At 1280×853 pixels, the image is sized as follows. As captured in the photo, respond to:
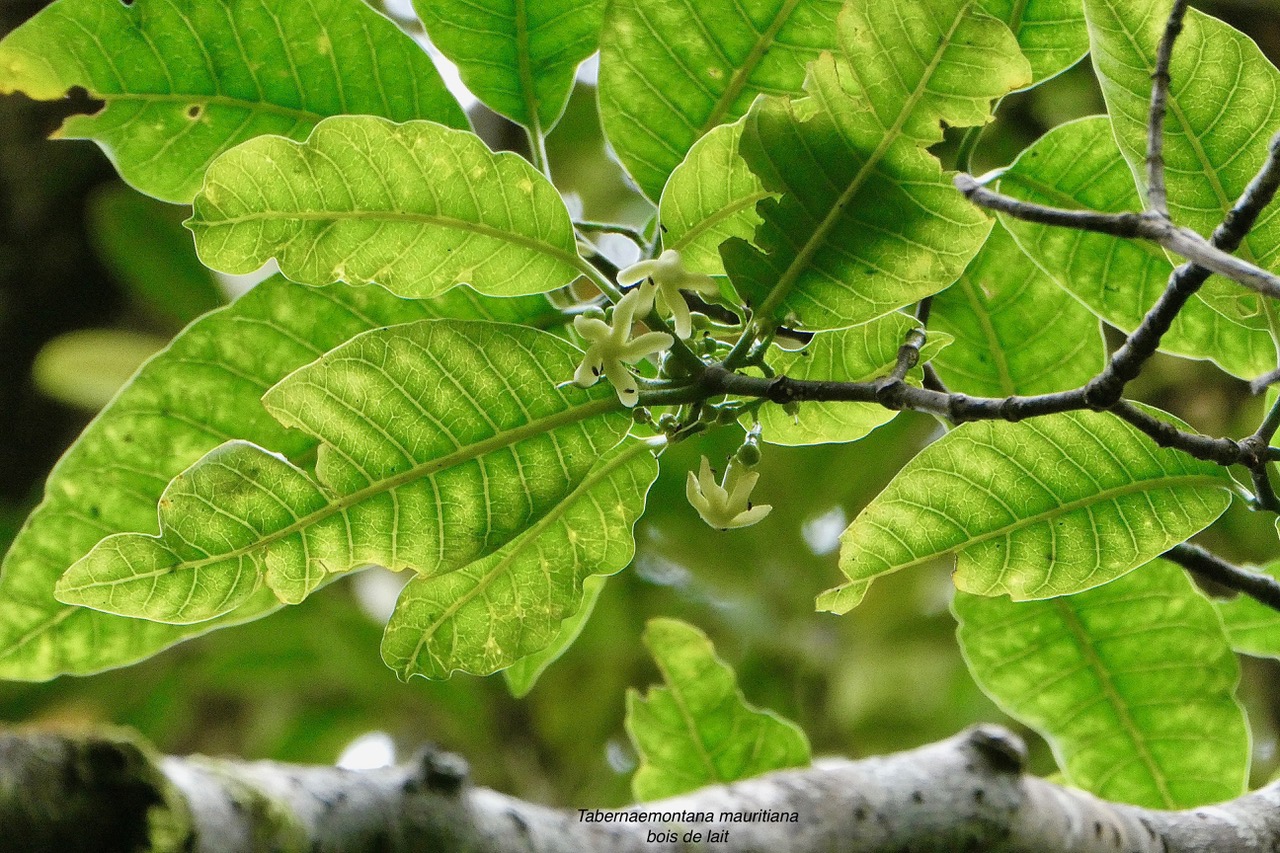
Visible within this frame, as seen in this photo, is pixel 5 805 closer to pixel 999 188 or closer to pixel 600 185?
pixel 999 188

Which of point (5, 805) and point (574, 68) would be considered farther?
point (574, 68)

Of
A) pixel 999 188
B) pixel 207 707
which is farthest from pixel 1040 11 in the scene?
pixel 207 707

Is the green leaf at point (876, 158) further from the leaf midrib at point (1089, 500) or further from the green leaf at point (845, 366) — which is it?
the leaf midrib at point (1089, 500)

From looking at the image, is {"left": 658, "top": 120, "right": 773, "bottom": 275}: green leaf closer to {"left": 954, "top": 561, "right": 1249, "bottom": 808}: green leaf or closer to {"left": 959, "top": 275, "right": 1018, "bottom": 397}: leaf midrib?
{"left": 959, "top": 275, "right": 1018, "bottom": 397}: leaf midrib

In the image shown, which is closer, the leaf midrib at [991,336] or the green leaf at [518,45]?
the green leaf at [518,45]

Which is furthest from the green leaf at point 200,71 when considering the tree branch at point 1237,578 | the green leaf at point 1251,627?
the green leaf at point 1251,627

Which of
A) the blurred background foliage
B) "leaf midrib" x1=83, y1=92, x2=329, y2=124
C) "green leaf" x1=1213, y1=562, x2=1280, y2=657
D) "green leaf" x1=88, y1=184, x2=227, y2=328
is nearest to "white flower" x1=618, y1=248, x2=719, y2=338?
"leaf midrib" x1=83, y1=92, x2=329, y2=124

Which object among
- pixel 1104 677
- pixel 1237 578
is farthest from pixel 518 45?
pixel 1104 677
